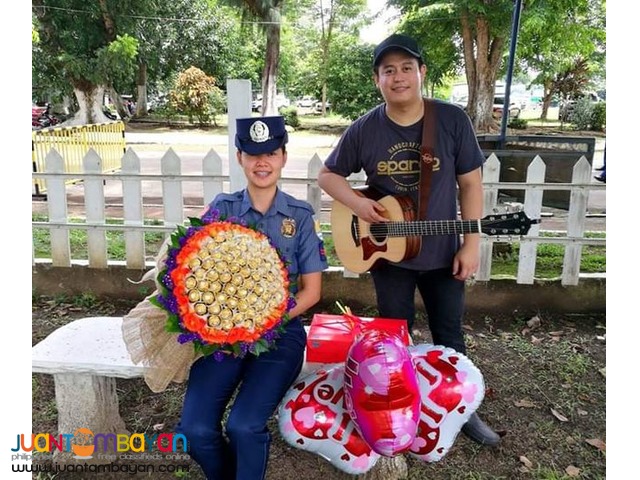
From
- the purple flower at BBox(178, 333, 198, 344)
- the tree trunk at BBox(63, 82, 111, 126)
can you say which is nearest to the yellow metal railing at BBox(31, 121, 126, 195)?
the purple flower at BBox(178, 333, 198, 344)

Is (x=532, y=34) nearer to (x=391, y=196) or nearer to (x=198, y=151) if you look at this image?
(x=198, y=151)

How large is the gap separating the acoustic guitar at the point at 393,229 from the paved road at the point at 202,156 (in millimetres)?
2151

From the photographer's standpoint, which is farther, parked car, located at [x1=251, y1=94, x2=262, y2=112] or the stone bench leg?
parked car, located at [x1=251, y1=94, x2=262, y2=112]

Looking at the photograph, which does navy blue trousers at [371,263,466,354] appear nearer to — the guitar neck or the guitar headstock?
the guitar neck

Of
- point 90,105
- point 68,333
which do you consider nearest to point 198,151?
point 90,105

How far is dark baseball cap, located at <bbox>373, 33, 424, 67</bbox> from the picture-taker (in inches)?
91.4

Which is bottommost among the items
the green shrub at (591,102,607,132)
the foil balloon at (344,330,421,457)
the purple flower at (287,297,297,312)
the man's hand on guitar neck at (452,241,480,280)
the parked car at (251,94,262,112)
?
the foil balloon at (344,330,421,457)

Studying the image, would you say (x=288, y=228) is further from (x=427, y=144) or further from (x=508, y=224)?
(x=508, y=224)

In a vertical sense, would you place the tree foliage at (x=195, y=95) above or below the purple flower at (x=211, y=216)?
above

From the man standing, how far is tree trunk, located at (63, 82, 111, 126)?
24379 mm

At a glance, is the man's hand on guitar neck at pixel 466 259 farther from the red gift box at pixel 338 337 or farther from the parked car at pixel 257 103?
the parked car at pixel 257 103

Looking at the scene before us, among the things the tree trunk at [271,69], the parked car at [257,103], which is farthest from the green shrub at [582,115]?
the parked car at [257,103]

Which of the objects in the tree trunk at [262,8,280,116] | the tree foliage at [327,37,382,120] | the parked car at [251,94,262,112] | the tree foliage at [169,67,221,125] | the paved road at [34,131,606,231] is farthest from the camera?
the parked car at [251,94,262,112]

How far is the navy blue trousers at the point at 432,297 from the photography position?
2580mm
